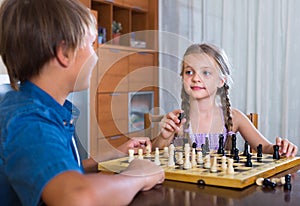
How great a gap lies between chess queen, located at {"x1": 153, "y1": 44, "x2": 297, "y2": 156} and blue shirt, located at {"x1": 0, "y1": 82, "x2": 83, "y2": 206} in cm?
67

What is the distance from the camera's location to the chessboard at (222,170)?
100 cm

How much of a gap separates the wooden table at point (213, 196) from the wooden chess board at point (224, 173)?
2cm

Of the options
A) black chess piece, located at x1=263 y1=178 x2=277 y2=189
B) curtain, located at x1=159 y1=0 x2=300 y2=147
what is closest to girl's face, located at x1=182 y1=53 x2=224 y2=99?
black chess piece, located at x1=263 y1=178 x2=277 y2=189

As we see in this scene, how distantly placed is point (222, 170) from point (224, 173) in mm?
34

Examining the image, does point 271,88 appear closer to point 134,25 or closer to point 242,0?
point 242,0

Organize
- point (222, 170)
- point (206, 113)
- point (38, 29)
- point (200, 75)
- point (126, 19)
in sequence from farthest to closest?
point (126, 19), point (206, 113), point (200, 75), point (222, 170), point (38, 29)

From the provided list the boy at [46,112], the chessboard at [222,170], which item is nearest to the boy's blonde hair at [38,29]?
the boy at [46,112]

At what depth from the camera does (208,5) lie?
158 inches

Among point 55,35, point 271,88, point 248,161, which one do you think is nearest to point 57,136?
point 55,35

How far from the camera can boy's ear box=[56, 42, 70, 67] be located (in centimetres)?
88

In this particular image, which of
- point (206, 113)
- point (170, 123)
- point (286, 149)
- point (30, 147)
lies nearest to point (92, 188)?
point (30, 147)

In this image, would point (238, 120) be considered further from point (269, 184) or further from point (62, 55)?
point (62, 55)

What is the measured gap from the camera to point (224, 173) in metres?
1.06

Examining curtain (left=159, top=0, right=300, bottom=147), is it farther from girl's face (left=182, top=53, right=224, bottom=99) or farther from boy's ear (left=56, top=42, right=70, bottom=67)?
boy's ear (left=56, top=42, right=70, bottom=67)
